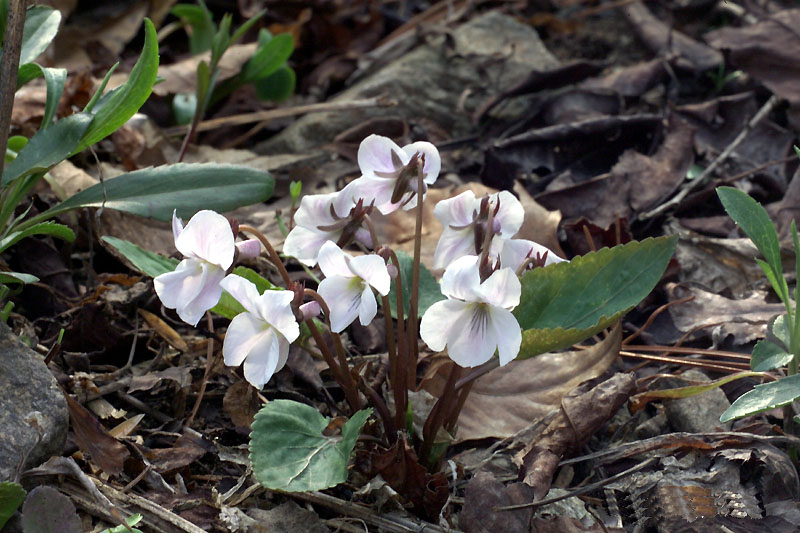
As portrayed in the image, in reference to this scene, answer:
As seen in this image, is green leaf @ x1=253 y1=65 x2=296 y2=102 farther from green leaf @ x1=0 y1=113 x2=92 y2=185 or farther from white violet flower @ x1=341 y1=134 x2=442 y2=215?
white violet flower @ x1=341 y1=134 x2=442 y2=215

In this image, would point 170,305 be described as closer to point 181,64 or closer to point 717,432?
point 717,432

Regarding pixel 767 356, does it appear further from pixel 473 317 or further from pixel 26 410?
pixel 26 410

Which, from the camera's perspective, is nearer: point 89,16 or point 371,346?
point 371,346

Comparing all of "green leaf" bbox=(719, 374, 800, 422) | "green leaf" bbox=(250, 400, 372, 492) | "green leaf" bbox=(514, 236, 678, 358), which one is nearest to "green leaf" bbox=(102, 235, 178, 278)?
"green leaf" bbox=(250, 400, 372, 492)

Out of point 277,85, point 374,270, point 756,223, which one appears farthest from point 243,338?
point 277,85

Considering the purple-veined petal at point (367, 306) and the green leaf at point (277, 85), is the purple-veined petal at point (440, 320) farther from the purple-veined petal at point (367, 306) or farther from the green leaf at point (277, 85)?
the green leaf at point (277, 85)

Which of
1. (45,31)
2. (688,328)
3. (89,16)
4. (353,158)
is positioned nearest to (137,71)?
(45,31)

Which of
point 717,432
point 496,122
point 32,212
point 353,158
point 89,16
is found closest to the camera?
point 717,432
